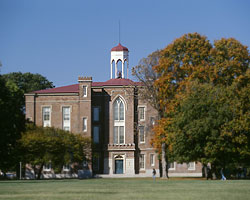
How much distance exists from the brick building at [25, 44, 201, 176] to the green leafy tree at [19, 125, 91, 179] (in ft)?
22.9

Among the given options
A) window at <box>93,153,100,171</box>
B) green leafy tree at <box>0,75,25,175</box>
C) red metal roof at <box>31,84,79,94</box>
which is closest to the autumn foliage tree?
green leafy tree at <box>0,75,25,175</box>

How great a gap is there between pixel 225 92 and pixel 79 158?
24201 millimetres

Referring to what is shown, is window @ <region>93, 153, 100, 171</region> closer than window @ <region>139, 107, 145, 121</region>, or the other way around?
window @ <region>93, 153, 100, 171</region>

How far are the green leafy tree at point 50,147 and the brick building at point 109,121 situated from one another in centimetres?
699

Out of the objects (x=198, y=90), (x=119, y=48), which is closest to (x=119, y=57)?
(x=119, y=48)

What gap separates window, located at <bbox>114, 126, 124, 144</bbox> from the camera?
269 feet

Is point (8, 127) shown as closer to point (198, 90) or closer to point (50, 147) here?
point (50, 147)

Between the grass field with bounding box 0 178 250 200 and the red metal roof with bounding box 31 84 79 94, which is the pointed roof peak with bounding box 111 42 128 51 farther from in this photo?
the grass field with bounding box 0 178 250 200

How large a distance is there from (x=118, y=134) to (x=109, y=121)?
2.01 m

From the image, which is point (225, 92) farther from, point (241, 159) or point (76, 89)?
point (76, 89)

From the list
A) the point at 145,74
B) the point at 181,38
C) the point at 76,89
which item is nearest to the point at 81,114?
Answer: the point at 76,89

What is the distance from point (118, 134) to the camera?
8231 centimetres

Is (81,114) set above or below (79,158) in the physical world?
above

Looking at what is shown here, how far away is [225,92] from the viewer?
5562cm
